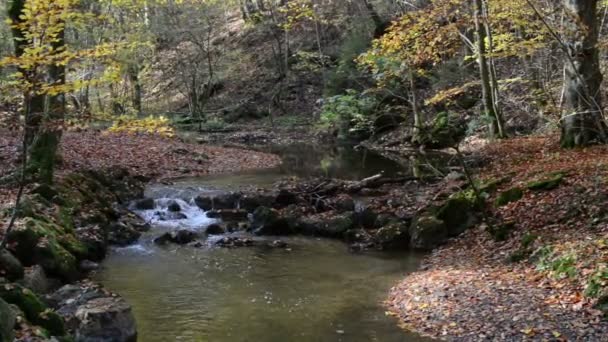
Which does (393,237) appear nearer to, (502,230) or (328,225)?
(328,225)

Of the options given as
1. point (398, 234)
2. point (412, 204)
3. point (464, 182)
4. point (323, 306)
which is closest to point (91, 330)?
point (323, 306)

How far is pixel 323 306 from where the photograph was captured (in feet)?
31.3

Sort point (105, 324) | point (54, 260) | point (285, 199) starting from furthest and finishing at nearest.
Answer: point (285, 199), point (54, 260), point (105, 324)

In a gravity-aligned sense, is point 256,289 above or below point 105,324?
below

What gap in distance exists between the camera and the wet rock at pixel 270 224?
15.2m

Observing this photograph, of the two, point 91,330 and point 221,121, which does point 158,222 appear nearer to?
point 91,330

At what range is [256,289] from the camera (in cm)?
1062

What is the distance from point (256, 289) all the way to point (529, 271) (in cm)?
475

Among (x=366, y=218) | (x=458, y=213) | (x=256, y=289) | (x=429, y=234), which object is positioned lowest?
(x=256, y=289)

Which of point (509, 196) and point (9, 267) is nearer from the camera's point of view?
point (9, 267)

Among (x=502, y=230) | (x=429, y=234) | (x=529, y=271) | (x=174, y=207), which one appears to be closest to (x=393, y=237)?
(x=429, y=234)

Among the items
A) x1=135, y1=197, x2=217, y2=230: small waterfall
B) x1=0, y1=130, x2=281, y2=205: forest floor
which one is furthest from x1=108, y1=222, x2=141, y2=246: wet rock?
x1=0, y1=130, x2=281, y2=205: forest floor

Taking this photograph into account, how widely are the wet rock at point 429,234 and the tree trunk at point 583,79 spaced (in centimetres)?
397

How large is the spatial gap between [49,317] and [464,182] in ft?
38.4
